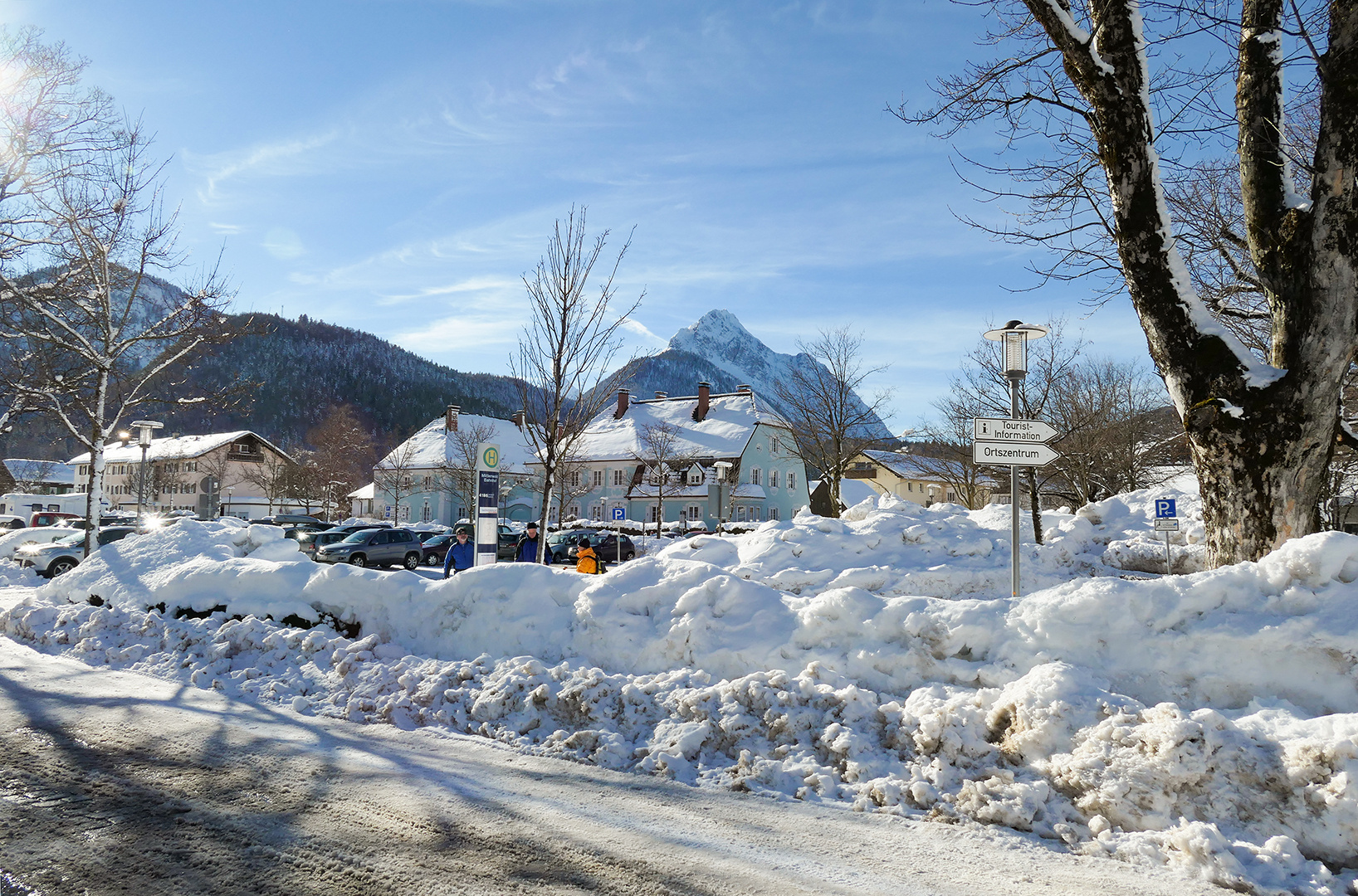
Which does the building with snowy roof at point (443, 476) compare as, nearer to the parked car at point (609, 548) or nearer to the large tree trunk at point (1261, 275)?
the parked car at point (609, 548)

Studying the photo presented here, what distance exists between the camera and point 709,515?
53156 mm

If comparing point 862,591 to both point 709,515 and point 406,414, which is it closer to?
point 709,515

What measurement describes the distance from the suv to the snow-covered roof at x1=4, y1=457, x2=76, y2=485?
79.0m

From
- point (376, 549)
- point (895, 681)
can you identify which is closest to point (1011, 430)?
point (895, 681)

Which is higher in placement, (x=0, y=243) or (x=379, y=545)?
(x=0, y=243)

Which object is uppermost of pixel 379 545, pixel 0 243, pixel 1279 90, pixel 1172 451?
pixel 0 243

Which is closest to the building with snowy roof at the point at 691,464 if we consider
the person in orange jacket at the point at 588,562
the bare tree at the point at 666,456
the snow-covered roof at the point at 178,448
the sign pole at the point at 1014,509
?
the bare tree at the point at 666,456

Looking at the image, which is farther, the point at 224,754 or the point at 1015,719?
the point at 224,754

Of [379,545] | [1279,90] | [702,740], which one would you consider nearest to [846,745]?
[702,740]

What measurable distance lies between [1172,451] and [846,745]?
3186cm

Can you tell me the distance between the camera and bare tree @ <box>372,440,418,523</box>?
5909cm

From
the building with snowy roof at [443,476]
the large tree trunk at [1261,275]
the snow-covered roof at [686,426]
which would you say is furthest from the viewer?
the building with snowy roof at [443,476]

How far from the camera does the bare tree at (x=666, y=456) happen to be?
53.2 meters

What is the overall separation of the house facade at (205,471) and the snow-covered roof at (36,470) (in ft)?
43.7
